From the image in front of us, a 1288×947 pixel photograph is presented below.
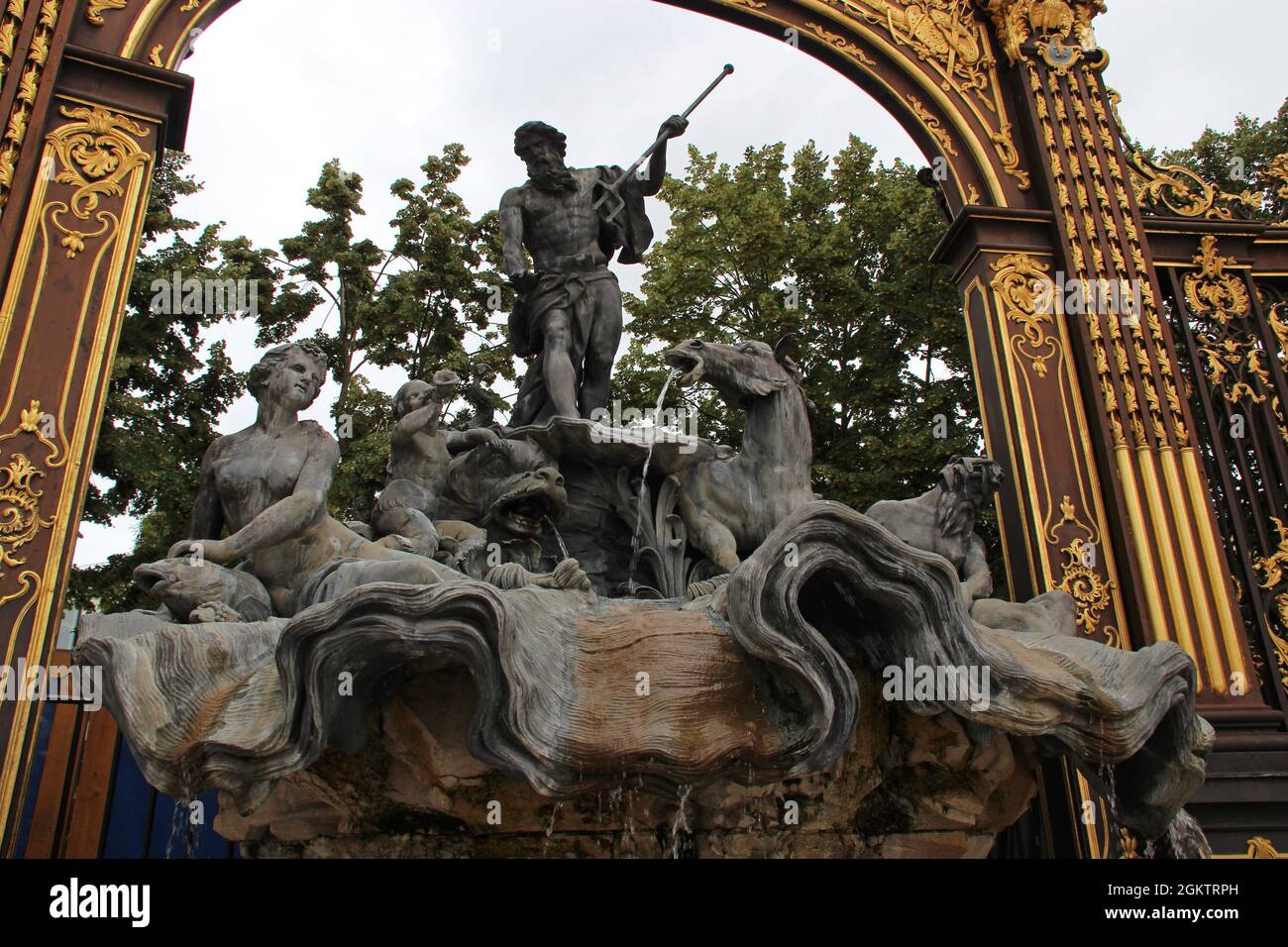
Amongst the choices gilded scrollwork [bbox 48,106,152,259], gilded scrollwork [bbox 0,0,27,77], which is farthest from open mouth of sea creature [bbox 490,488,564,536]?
gilded scrollwork [bbox 0,0,27,77]

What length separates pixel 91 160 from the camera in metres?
5.85

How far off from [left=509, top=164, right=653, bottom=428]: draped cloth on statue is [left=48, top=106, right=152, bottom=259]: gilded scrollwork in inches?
98.7

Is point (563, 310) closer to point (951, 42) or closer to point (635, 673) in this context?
point (635, 673)

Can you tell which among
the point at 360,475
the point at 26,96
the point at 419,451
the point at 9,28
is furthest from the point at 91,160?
the point at 360,475

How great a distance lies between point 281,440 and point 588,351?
1.90 metres

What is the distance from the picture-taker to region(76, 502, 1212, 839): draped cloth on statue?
2617 millimetres

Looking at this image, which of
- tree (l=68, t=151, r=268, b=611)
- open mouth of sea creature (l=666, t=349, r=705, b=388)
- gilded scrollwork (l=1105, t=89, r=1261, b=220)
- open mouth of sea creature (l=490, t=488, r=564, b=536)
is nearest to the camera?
open mouth of sea creature (l=490, t=488, r=564, b=536)

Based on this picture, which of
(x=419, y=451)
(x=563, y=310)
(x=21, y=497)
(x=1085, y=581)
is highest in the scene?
(x=563, y=310)

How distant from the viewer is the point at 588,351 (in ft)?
17.4

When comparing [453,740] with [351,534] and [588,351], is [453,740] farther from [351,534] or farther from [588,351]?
[588,351]

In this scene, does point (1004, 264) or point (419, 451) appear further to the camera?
point (1004, 264)

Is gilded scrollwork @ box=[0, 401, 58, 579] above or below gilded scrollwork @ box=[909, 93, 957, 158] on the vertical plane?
below

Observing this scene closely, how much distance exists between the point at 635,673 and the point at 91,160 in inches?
196

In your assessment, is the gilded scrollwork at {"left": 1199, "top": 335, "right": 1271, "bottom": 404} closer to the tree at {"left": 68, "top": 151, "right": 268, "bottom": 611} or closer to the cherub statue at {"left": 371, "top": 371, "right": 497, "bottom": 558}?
the cherub statue at {"left": 371, "top": 371, "right": 497, "bottom": 558}
